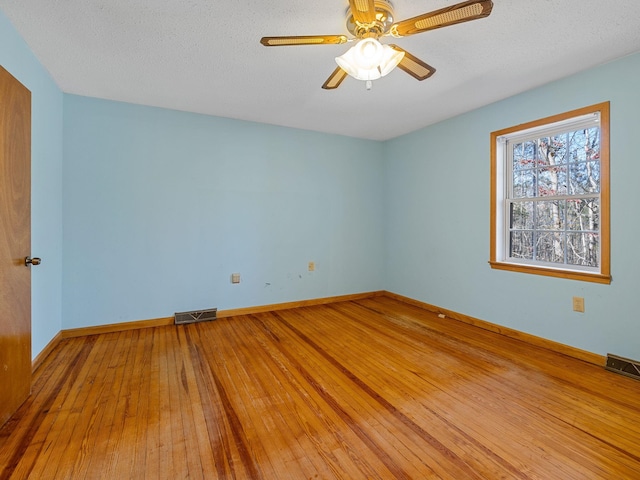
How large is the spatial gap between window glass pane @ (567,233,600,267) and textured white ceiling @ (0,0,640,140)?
136cm

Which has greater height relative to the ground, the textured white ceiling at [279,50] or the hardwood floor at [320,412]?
the textured white ceiling at [279,50]

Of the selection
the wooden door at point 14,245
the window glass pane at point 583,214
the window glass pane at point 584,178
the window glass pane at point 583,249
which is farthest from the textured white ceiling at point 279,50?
the window glass pane at point 583,249

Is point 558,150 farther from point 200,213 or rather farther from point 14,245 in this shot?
point 14,245

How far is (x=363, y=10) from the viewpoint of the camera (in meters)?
1.43

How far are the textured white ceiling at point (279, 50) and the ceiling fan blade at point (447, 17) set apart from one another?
299 mm

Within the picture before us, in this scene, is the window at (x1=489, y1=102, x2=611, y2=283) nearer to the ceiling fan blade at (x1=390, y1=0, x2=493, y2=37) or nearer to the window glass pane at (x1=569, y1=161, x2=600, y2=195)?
the window glass pane at (x1=569, y1=161, x2=600, y2=195)

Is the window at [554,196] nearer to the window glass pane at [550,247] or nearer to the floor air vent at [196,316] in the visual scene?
the window glass pane at [550,247]

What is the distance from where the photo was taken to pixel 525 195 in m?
2.98

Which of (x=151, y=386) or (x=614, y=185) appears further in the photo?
(x=614, y=185)

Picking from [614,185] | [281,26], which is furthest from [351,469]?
[614,185]

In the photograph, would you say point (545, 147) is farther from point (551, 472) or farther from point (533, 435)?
point (551, 472)

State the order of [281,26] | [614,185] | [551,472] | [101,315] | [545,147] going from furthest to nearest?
[101,315]
[545,147]
[614,185]
[281,26]
[551,472]

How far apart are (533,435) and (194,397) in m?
1.94

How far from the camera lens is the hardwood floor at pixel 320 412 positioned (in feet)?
4.49
